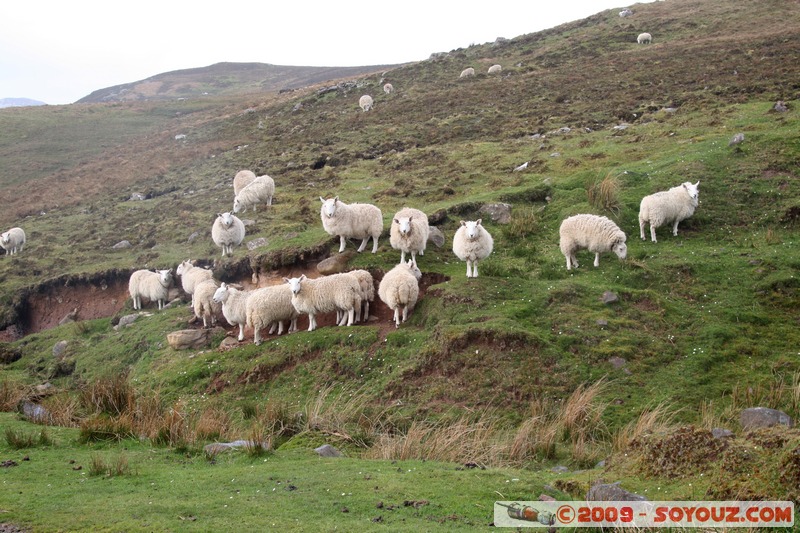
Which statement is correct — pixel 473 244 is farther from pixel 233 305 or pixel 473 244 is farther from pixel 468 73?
pixel 468 73

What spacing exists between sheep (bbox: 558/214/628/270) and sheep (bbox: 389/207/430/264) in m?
3.48

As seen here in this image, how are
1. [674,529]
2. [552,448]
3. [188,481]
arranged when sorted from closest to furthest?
[674,529], [188,481], [552,448]

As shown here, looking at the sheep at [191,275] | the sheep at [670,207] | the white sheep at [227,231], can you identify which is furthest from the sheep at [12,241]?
the sheep at [670,207]

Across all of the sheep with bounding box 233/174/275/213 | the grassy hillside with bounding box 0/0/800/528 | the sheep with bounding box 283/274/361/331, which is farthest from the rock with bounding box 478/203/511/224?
the sheep with bounding box 233/174/275/213

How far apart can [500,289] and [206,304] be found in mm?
7780

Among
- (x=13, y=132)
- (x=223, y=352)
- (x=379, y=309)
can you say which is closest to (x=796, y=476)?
(x=379, y=309)

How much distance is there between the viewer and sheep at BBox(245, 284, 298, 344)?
1505 centimetres

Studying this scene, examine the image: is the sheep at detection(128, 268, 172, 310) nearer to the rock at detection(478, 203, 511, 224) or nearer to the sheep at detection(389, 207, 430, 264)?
the sheep at detection(389, 207, 430, 264)

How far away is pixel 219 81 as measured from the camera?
107562mm

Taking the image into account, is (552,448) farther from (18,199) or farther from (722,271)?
(18,199)

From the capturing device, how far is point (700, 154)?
64.7ft

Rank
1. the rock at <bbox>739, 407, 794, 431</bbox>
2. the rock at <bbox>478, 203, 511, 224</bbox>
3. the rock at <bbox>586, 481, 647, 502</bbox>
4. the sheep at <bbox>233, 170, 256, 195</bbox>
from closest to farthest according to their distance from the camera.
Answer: the rock at <bbox>586, 481, 647, 502</bbox>
the rock at <bbox>739, 407, 794, 431</bbox>
the rock at <bbox>478, 203, 511, 224</bbox>
the sheep at <bbox>233, 170, 256, 195</bbox>

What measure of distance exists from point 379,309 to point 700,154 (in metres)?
11.8

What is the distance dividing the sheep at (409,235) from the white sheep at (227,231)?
6.25 metres
